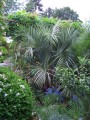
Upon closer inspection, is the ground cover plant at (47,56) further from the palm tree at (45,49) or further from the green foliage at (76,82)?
the green foliage at (76,82)

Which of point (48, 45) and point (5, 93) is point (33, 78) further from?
point (5, 93)

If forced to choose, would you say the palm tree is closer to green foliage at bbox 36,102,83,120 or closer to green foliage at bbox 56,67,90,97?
green foliage at bbox 36,102,83,120

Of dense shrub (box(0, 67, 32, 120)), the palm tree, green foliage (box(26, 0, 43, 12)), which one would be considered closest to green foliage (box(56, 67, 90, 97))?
dense shrub (box(0, 67, 32, 120))

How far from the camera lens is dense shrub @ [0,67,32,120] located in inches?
157

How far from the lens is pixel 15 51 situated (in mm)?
7184

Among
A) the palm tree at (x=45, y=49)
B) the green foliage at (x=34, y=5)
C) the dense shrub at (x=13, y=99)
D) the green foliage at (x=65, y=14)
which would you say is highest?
the green foliage at (x=34, y=5)

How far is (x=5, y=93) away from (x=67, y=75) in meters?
1.05

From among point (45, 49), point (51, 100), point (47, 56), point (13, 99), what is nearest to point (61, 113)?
point (51, 100)

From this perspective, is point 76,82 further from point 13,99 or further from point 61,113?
point 13,99

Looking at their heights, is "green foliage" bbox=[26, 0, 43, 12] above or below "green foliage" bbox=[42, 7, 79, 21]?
above

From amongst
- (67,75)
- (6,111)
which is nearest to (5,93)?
(6,111)

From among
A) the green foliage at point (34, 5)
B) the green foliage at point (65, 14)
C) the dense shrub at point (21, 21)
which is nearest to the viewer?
the dense shrub at point (21, 21)

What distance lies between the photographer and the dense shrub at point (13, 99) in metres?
4.00

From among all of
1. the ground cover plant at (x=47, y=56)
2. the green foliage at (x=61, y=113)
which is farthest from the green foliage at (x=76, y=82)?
the ground cover plant at (x=47, y=56)
